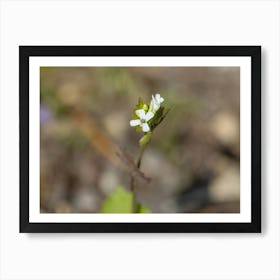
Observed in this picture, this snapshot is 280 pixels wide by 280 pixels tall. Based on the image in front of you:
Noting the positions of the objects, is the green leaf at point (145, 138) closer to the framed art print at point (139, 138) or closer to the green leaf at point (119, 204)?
the framed art print at point (139, 138)

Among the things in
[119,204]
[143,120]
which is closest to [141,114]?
[143,120]

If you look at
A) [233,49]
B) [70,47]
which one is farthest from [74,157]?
[233,49]

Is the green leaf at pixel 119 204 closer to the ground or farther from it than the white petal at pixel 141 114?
closer to the ground

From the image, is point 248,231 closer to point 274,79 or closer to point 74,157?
point 274,79

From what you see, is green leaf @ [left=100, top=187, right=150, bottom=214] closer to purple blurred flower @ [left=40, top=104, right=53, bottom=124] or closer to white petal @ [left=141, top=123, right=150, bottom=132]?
white petal @ [left=141, top=123, right=150, bottom=132]

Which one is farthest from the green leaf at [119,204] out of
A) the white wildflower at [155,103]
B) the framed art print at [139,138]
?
the white wildflower at [155,103]

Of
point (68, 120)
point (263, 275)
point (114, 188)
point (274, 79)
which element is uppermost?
point (274, 79)

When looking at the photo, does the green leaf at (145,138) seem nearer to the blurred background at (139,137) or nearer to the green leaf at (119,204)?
the blurred background at (139,137)
